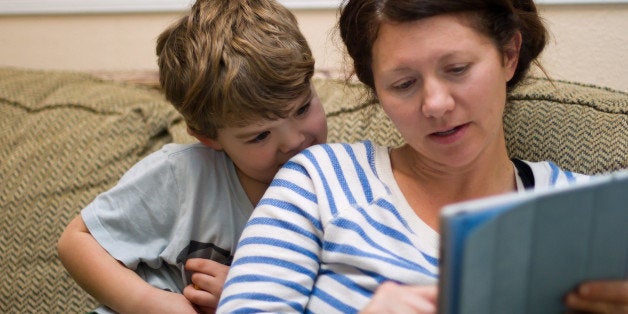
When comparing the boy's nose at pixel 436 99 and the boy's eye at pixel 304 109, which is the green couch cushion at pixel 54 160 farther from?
the boy's nose at pixel 436 99

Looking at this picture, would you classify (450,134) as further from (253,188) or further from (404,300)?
(253,188)

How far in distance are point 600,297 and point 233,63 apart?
2.43 feet

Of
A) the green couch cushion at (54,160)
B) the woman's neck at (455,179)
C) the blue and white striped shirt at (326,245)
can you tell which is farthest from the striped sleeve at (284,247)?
the green couch cushion at (54,160)

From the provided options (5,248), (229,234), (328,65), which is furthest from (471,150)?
(5,248)

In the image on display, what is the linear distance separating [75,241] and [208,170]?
11.0 inches

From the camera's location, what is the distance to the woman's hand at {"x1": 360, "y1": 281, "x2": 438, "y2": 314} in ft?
2.53

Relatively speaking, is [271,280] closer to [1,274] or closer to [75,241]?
[75,241]

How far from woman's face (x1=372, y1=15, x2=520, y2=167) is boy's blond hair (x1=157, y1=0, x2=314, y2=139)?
8.7 inches

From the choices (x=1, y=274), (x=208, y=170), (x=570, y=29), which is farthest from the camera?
(x=570, y=29)

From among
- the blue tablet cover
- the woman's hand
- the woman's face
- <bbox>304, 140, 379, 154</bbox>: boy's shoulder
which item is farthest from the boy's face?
the blue tablet cover

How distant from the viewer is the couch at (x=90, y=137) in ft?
4.31

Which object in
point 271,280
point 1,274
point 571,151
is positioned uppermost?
point 571,151

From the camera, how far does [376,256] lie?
39.8 inches

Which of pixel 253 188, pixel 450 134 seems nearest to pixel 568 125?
pixel 450 134
